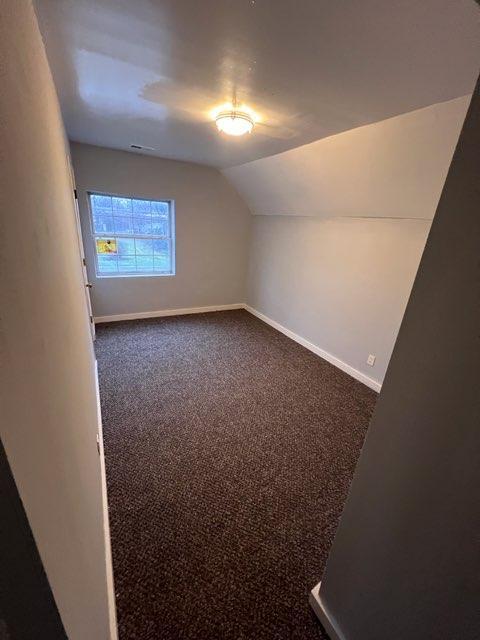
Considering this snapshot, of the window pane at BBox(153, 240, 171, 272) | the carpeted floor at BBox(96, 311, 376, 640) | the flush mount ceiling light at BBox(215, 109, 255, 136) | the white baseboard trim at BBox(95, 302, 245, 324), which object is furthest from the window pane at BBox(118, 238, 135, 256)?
the flush mount ceiling light at BBox(215, 109, 255, 136)

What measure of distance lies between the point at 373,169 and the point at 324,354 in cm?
207

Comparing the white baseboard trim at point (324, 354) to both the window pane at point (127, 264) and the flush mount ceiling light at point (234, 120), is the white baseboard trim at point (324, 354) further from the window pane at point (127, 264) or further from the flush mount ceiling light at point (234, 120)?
the flush mount ceiling light at point (234, 120)

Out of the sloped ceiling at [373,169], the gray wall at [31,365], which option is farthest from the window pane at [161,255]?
the gray wall at [31,365]

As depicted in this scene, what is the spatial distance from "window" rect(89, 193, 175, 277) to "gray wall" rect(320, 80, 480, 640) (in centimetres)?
374

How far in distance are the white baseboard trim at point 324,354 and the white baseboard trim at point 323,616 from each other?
1575mm

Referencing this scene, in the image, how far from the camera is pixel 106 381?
2.59m

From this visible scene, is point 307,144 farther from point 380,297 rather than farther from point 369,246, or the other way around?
point 380,297

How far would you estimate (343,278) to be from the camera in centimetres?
303

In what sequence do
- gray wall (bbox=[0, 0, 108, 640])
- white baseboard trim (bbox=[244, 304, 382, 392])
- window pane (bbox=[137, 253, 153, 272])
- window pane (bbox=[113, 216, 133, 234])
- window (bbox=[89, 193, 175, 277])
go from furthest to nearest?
window pane (bbox=[137, 253, 153, 272]), window pane (bbox=[113, 216, 133, 234]), window (bbox=[89, 193, 175, 277]), white baseboard trim (bbox=[244, 304, 382, 392]), gray wall (bbox=[0, 0, 108, 640])

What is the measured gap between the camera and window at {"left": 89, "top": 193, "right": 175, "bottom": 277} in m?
3.54

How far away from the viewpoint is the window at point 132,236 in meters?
3.54

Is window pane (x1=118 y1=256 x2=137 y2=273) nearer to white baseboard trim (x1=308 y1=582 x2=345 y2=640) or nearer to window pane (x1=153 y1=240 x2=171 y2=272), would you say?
window pane (x1=153 y1=240 x2=171 y2=272)

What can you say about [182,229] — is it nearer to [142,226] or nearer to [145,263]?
[142,226]

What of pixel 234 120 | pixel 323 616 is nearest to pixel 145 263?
pixel 234 120
